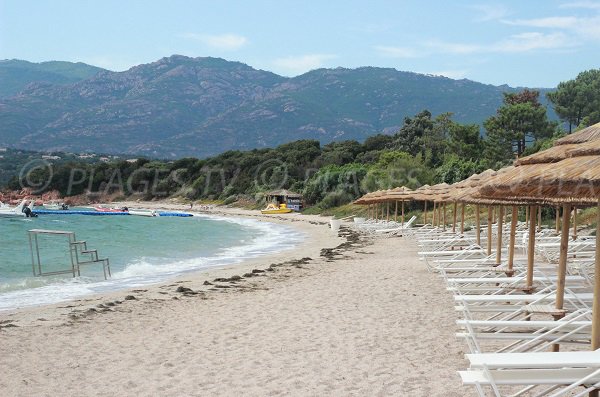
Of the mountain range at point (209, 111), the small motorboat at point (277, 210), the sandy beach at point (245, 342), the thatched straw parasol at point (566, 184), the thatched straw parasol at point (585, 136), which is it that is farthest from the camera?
the mountain range at point (209, 111)

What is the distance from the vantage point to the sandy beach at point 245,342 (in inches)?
203

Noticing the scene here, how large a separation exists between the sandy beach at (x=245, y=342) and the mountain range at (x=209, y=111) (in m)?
134

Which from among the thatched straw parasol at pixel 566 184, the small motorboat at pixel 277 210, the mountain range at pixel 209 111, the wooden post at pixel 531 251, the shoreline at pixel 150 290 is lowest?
the small motorboat at pixel 277 210

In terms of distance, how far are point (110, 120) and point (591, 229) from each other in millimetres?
159739

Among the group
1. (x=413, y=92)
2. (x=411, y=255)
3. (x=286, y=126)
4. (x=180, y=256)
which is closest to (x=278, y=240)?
(x=180, y=256)

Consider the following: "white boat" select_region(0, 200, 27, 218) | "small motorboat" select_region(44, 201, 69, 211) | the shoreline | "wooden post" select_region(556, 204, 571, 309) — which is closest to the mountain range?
"small motorboat" select_region(44, 201, 69, 211)

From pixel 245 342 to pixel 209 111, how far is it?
181959 mm

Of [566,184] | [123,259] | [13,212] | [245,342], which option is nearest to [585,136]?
[566,184]

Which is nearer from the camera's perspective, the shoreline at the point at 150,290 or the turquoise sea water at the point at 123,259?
the shoreline at the point at 150,290

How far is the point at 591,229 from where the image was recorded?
642 inches

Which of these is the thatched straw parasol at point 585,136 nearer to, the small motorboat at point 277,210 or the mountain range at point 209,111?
the small motorboat at point 277,210

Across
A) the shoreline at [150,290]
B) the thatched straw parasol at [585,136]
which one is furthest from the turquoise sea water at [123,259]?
the thatched straw parasol at [585,136]

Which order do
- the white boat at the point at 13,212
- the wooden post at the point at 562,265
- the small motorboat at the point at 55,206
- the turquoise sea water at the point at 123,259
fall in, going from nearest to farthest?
the wooden post at the point at 562,265 → the turquoise sea water at the point at 123,259 → the white boat at the point at 13,212 → the small motorboat at the point at 55,206

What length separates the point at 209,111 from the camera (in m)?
184
